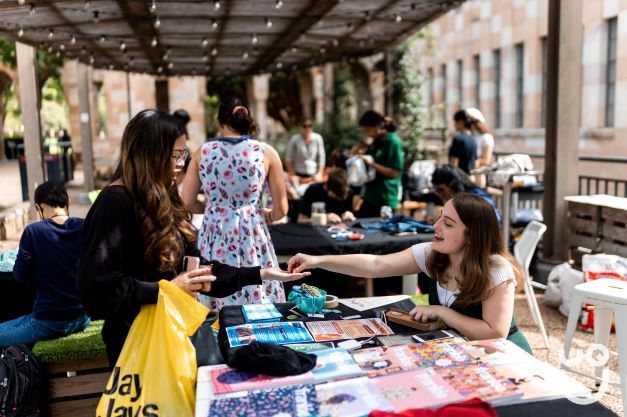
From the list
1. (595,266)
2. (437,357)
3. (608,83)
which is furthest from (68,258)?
(608,83)

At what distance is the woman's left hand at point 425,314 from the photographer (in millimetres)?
2613

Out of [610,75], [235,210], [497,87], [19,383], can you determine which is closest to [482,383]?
[235,210]

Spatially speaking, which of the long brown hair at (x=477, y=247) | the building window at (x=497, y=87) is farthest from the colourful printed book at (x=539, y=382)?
the building window at (x=497, y=87)

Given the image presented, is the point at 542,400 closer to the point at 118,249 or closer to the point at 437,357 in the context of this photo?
the point at 437,357

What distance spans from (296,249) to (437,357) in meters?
2.68

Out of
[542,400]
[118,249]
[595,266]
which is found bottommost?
[595,266]

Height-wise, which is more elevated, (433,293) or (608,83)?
(608,83)

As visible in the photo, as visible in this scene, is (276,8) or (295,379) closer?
(295,379)

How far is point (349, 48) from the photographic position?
12102mm

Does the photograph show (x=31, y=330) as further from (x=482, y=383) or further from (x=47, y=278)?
(x=482, y=383)

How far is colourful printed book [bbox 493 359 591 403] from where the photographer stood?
1.92 m

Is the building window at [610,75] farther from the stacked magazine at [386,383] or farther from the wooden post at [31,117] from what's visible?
the stacked magazine at [386,383]

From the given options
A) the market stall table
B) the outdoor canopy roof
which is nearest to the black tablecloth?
the market stall table

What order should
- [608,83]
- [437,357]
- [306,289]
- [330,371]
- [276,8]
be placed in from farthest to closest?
[608,83] → [276,8] → [306,289] → [437,357] → [330,371]
